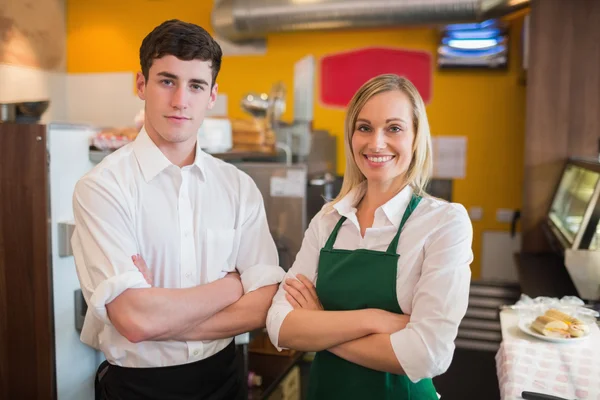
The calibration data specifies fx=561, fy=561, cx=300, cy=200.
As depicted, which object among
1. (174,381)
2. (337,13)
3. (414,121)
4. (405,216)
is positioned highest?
(337,13)

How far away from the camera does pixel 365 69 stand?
5082mm

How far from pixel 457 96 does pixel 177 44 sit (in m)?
3.78

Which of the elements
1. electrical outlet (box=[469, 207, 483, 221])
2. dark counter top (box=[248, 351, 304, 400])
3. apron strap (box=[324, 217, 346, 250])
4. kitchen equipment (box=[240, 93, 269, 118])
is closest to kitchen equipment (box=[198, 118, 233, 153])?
kitchen equipment (box=[240, 93, 269, 118])

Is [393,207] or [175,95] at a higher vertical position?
[175,95]

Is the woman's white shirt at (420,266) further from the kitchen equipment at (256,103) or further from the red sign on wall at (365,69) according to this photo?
the red sign on wall at (365,69)

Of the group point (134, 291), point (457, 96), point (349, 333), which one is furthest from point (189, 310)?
point (457, 96)

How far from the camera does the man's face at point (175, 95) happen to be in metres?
1.50

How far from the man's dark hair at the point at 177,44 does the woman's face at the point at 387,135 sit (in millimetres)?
473

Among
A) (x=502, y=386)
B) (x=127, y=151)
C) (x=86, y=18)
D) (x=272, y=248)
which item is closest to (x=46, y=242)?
(x=127, y=151)

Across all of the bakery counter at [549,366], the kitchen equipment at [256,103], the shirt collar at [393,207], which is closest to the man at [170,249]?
the shirt collar at [393,207]

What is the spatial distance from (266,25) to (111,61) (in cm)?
213

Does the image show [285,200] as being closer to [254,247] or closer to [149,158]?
[254,247]

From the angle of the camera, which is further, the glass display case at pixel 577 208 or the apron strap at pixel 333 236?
the glass display case at pixel 577 208

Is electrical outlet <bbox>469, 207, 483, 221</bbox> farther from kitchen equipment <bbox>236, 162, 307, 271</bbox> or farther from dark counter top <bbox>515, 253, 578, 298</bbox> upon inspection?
kitchen equipment <bbox>236, 162, 307, 271</bbox>
